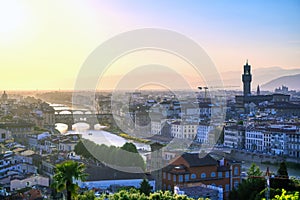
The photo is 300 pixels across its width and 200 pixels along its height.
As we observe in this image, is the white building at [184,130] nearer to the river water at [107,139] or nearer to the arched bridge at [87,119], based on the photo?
the river water at [107,139]

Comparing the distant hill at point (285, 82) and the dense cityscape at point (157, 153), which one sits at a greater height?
the distant hill at point (285, 82)

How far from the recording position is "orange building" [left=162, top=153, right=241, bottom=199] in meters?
4.89

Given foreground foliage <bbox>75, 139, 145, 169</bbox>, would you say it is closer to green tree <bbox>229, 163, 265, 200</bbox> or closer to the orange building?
the orange building

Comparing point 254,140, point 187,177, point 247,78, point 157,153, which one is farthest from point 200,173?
point 247,78

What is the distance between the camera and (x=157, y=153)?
5.89 meters

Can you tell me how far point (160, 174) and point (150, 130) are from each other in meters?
8.81

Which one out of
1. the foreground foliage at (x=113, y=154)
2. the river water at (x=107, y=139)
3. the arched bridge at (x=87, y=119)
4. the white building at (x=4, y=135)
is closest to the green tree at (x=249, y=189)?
the foreground foliage at (x=113, y=154)

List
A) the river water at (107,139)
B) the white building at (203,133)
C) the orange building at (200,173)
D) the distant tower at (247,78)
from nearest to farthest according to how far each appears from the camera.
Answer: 1. the orange building at (200,173)
2. the river water at (107,139)
3. the white building at (203,133)
4. the distant tower at (247,78)

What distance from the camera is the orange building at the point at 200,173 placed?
4891mm

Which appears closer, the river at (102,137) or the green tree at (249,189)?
the green tree at (249,189)

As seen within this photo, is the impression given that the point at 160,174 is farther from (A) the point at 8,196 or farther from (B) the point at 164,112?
(B) the point at 164,112

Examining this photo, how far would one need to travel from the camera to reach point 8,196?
157 inches

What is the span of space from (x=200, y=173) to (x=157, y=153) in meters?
1.01

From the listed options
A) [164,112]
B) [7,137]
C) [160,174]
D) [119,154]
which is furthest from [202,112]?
[160,174]
